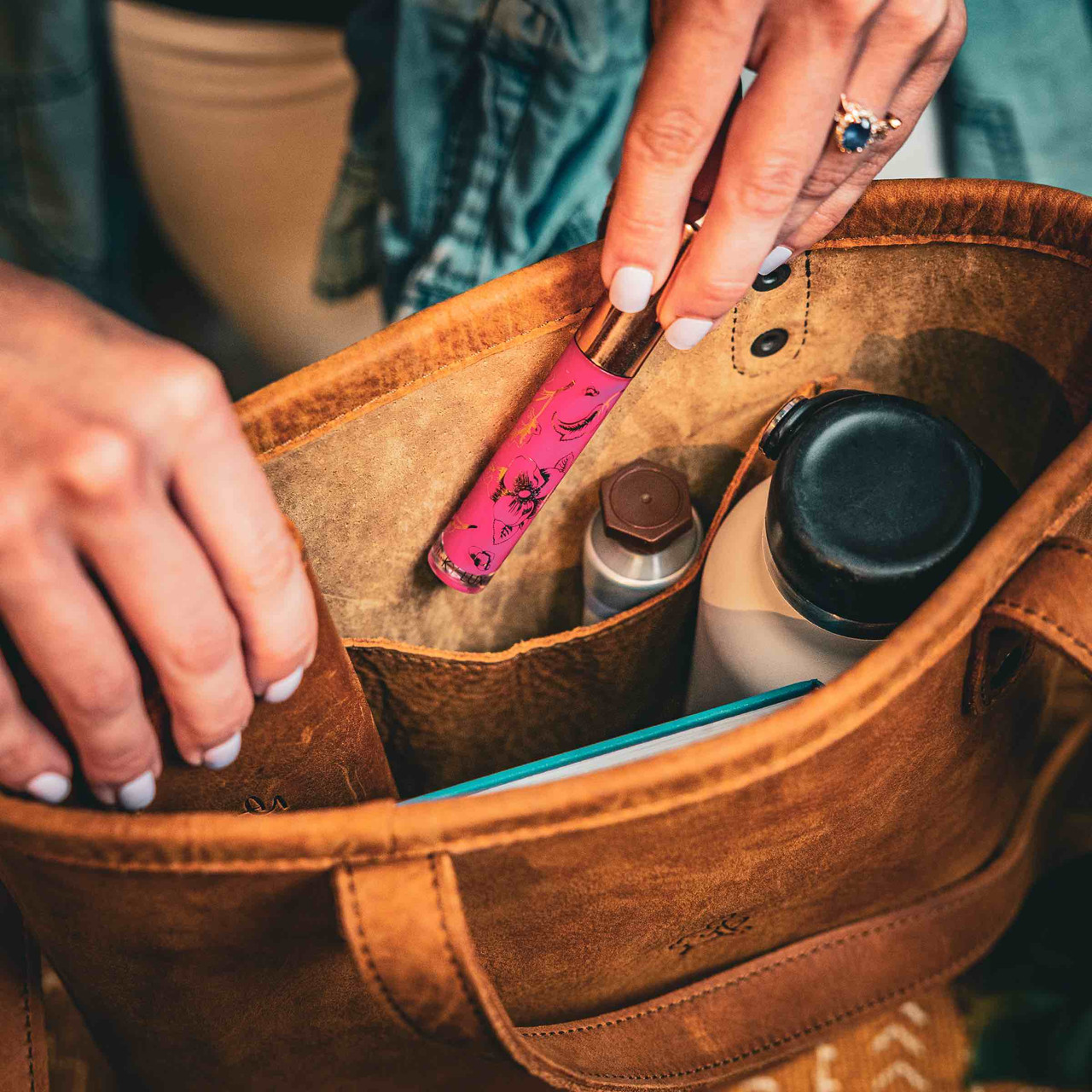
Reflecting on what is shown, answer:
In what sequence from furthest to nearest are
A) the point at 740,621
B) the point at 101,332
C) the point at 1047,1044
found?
the point at 1047,1044 < the point at 740,621 < the point at 101,332

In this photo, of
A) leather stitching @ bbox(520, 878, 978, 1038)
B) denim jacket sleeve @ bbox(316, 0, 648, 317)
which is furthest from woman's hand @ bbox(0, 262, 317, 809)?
denim jacket sleeve @ bbox(316, 0, 648, 317)

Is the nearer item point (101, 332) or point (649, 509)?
point (101, 332)

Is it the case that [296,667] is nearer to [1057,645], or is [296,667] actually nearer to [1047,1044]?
[1057,645]

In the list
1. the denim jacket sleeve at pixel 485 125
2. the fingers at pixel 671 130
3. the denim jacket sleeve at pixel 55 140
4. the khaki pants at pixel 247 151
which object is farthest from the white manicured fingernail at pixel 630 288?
the denim jacket sleeve at pixel 55 140

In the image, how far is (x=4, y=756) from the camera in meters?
0.31

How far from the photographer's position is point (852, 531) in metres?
0.38

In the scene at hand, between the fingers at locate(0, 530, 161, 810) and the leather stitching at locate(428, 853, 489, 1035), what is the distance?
0.11 meters

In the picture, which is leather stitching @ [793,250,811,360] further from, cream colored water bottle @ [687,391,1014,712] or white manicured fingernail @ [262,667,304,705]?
white manicured fingernail @ [262,667,304,705]

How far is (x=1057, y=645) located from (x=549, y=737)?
1.00 ft

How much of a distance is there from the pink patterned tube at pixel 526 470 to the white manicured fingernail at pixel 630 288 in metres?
0.03

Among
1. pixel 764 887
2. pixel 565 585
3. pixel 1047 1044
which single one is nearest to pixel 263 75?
pixel 565 585

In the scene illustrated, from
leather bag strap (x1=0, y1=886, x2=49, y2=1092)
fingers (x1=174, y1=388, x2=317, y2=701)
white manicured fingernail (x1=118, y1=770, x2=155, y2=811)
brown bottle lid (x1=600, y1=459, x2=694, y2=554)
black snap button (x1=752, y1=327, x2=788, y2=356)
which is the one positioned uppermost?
black snap button (x1=752, y1=327, x2=788, y2=356)

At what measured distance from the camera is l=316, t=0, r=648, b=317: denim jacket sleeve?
627 mm

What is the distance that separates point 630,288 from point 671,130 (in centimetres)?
6
